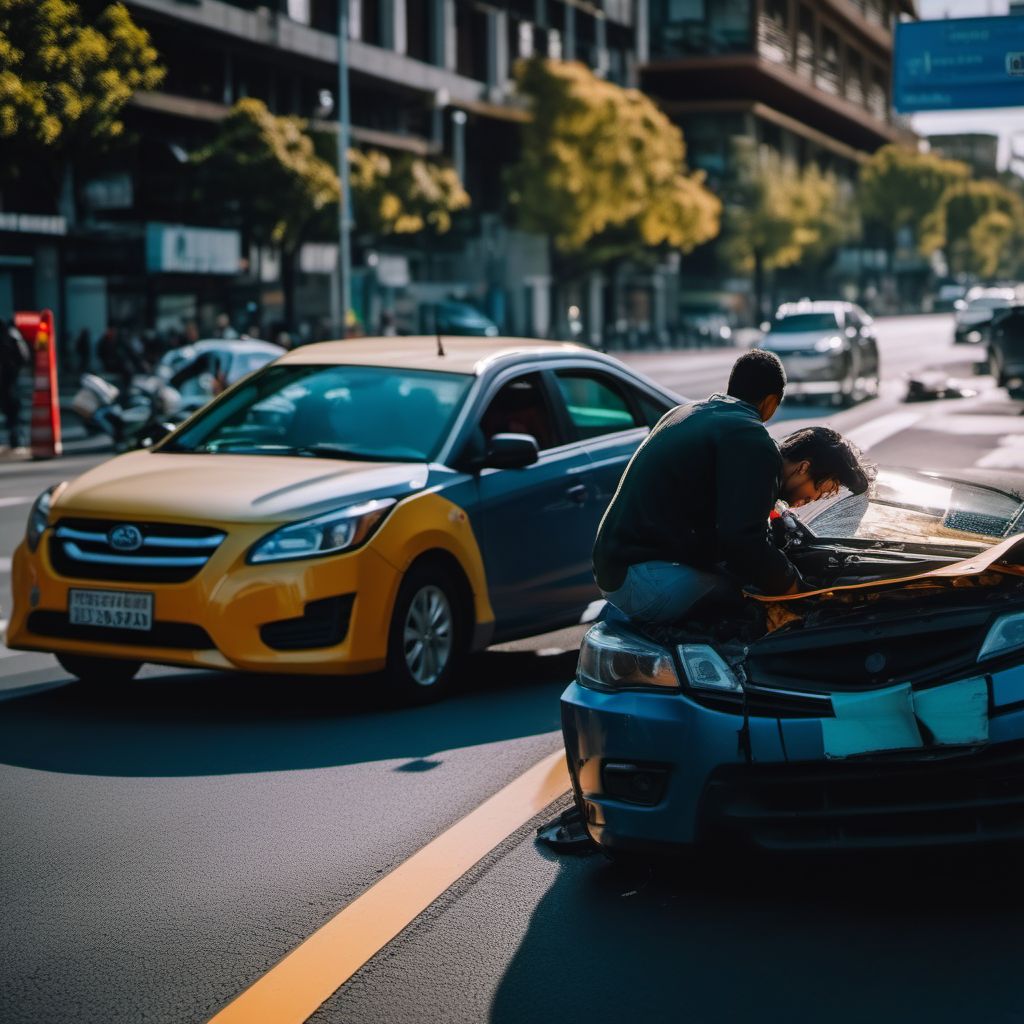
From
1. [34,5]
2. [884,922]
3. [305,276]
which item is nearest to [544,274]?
[305,276]

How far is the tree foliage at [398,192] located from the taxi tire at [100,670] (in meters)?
42.6

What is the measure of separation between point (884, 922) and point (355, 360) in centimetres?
480

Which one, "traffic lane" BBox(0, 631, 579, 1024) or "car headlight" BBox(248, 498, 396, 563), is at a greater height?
"car headlight" BBox(248, 498, 396, 563)

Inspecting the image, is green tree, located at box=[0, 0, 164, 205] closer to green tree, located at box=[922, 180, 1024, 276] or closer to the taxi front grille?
the taxi front grille

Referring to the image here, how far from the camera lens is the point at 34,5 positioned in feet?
108

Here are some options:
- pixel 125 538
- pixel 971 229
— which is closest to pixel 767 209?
pixel 971 229

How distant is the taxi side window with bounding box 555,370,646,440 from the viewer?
9070 mm

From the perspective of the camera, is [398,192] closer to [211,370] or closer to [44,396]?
[211,370]

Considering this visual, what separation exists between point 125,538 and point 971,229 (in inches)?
5845

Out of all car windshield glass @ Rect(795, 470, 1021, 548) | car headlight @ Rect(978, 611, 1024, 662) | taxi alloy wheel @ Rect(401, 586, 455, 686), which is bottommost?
taxi alloy wheel @ Rect(401, 586, 455, 686)

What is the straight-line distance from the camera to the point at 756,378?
5180 millimetres

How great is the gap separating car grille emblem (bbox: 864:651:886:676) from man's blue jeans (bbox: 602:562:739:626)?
531 millimetres

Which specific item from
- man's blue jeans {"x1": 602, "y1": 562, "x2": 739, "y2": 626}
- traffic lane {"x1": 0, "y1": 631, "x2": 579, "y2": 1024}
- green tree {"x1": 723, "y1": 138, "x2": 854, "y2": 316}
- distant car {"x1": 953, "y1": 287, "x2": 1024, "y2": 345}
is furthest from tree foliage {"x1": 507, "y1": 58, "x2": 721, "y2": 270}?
man's blue jeans {"x1": 602, "y1": 562, "x2": 739, "y2": 626}

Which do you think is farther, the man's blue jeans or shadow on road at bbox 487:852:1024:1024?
the man's blue jeans
